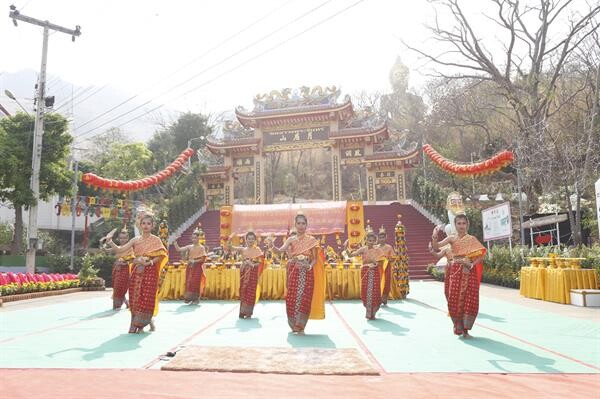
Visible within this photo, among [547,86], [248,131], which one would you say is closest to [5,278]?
[248,131]

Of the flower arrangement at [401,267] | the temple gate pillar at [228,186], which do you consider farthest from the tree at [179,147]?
the flower arrangement at [401,267]

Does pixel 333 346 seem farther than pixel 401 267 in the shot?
No

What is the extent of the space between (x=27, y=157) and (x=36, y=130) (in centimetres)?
472

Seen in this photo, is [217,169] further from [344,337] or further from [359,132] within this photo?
[344,337]

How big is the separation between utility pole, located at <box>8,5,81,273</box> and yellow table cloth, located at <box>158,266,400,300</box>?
531 centimetres

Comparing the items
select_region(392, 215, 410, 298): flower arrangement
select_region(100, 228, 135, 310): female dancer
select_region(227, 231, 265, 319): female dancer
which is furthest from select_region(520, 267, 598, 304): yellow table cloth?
select_region(100, 228, 135, 310): female dancer

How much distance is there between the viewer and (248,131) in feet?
78.2

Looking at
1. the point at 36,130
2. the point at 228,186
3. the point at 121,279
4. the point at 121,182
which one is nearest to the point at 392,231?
the point at 228,186

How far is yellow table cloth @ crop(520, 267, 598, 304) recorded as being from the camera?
8641mm

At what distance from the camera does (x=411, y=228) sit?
18375 mm

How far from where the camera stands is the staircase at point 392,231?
15.6 m

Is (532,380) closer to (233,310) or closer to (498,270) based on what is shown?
(233,310)

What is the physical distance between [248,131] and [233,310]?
1680 centimetres

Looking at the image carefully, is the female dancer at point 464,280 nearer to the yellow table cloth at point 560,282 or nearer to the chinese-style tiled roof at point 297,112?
the yellow table cloth at point 560,282
